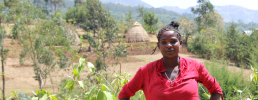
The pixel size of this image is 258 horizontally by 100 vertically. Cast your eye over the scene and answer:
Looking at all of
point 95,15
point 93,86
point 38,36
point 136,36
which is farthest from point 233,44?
point 93,86

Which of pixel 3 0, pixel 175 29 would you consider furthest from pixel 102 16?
pixel 175 29

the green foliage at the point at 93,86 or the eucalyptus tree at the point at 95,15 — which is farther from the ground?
the eucalyptus tree at the point at 95,15

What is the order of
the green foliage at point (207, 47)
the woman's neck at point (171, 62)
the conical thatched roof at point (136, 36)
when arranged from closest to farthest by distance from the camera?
the woman's neck at point (171, 62) < the green foliage at point (207, 47) < the conical thatched roof at point (136, 36)

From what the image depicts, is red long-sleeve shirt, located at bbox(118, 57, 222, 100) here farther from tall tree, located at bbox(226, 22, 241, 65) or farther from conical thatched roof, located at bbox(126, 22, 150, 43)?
conical thatched roof, located at bbox(126, 22, 150, 43)

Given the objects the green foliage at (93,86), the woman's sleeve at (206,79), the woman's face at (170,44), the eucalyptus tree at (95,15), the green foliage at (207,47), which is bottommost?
the green foliage at (207,47)

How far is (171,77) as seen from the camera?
3.46 feet

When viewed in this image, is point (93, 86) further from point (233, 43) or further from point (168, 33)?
point (233, 43)

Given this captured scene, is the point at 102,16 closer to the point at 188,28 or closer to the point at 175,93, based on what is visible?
the point at 175,93

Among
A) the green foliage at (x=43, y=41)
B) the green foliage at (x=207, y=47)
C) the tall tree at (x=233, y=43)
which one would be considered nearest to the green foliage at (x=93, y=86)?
the green foliage at (x=43, y=41)

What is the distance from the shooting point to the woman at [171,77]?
983 mm

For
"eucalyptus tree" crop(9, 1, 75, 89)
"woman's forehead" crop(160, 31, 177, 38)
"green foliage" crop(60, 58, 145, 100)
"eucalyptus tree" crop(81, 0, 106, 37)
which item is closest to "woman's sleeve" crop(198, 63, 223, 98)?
"woman's forehead" crop(160, 31, 177, 38)

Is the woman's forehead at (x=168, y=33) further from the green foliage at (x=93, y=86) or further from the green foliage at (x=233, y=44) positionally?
the green foliage at (x=233, y=44)

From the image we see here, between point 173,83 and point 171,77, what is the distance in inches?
2.3

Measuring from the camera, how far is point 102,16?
18.6ft
